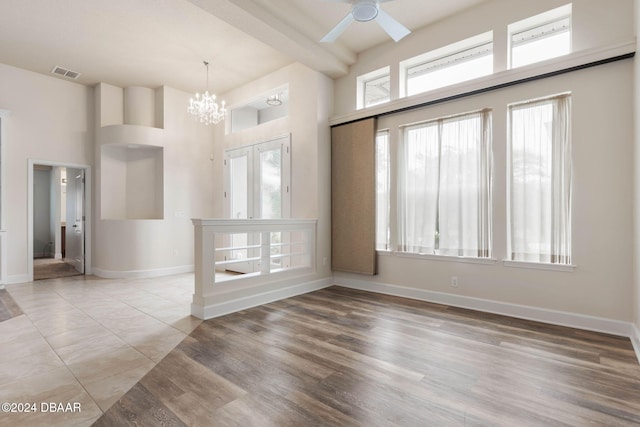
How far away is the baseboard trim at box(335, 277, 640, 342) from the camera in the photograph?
10.2ft

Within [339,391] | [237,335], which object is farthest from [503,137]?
[237,335]

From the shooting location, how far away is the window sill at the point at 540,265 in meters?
3.33

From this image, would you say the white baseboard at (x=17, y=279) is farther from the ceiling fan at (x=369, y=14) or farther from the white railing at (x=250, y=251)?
the ceiling fan at (x=369, y=14)

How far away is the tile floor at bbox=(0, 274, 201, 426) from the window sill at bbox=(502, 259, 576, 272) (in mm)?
3575

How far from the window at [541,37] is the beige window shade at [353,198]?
6.38ft

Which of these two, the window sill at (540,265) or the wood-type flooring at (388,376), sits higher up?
the window sill at (540,265)

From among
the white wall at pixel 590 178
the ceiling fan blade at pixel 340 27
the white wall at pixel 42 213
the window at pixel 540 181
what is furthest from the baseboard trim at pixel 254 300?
the white wall at pixel 42 213

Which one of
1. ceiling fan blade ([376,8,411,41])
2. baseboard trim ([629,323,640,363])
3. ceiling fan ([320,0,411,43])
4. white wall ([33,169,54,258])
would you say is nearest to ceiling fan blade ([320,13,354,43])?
ceiling fan ([320,0,411,43])

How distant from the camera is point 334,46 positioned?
4.71 meters

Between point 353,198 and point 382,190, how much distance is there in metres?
0.47

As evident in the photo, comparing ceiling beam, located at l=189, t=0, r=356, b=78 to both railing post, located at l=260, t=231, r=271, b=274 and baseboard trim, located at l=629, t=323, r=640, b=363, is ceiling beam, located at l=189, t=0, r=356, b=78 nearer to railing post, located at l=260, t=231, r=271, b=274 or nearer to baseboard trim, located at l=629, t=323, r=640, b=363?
railing post, located at l=260, t=231, r=271, b=274

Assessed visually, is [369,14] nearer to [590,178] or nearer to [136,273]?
[590,178]

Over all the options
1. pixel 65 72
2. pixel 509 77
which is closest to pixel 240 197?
pixel 65 72

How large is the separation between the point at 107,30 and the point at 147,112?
2.22m
